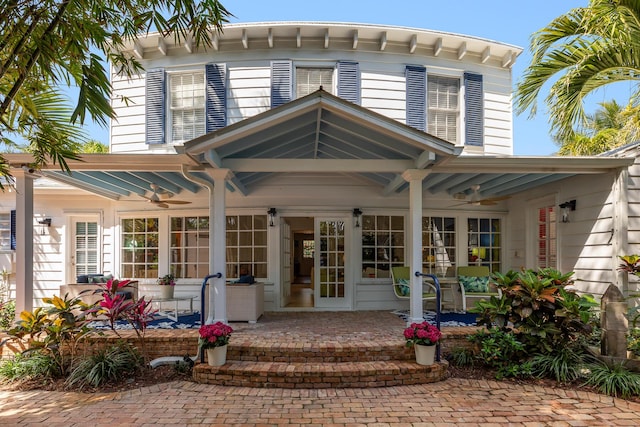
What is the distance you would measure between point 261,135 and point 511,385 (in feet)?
14.0

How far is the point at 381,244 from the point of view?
7.92 m

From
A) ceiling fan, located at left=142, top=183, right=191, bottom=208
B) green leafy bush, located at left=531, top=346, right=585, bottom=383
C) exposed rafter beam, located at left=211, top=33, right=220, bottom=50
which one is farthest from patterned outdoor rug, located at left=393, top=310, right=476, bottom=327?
exposed rafter beam, located at left=211, top=33, right=220, bottom=50

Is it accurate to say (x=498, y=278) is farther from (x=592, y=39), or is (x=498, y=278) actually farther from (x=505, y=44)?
(x=505, y=44)

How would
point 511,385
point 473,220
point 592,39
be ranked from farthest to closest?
point 473,220 → point 592,39 → point 511,385

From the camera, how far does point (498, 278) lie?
5125 mm

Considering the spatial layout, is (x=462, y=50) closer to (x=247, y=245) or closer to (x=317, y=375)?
(x=247, y=245)

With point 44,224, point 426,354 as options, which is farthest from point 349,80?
point 44,224

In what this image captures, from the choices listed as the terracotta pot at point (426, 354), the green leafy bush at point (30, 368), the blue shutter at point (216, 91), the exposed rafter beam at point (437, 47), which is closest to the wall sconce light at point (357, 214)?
the blue shutter at point (216, 91)

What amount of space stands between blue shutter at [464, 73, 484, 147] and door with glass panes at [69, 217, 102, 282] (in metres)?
8.21

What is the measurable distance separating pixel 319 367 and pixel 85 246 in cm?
643

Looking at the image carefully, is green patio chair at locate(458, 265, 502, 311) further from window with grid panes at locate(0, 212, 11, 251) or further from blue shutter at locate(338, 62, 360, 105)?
window with grid panes at locate(0, 212, 11, 251)

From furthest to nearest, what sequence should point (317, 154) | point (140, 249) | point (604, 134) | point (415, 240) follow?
point (604, 134) → point (140, 249) → point (317, 154) → point (415, 240)

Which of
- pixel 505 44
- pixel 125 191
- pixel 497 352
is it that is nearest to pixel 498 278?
pixel 497 352

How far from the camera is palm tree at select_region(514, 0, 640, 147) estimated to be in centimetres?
456
